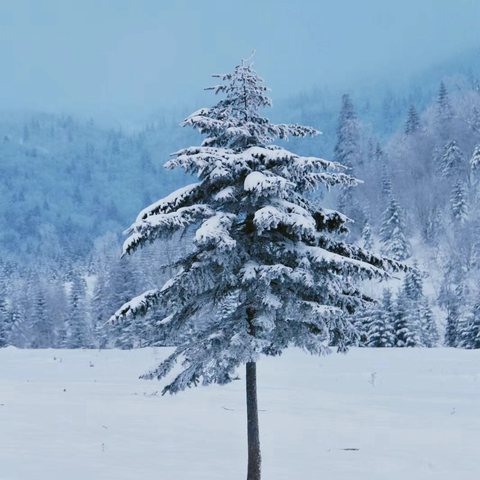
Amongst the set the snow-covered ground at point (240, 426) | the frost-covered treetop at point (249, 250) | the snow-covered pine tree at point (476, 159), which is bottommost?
the snow-covered ground at point (240, 426)

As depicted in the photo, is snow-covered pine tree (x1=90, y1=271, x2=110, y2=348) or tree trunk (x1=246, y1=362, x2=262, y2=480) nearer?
tree trunk (x1=246, y1=362, x2=262, y2=480)

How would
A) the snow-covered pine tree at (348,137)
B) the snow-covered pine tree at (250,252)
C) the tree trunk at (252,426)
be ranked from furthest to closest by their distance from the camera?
the snow-covered pine tree at (348,137), the tree trunk at (252,426), the snow-covered pine tree at (250,252)

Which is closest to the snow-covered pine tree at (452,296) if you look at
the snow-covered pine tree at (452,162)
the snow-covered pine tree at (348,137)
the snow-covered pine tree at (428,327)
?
the snow-covered pine tree at (428,327)

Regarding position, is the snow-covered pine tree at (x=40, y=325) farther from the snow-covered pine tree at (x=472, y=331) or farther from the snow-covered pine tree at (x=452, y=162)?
the snow-covered pine tree at (x=472, y=331)

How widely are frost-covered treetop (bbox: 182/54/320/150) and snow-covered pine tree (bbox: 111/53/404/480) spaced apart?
0.02m

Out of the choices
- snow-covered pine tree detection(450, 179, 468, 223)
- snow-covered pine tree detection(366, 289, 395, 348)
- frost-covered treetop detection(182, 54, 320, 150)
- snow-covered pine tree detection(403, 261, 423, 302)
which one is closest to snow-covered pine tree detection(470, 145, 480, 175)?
snow-covered pine tree detection(450, 179, 468, 223)

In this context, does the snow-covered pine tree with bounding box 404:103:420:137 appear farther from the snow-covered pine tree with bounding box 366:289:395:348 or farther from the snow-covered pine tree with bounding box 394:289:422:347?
the snow-covered pine tree with bounding box 366:289:395:348

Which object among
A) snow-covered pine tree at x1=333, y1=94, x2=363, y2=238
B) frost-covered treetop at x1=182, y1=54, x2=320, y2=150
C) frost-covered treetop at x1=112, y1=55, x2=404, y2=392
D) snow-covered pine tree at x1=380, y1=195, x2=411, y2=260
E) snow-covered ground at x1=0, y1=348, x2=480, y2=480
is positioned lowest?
snow-covered ground at x1=0, y1=348, x2=480, y2=480

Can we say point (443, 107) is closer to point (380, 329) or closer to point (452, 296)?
point (452, 296)

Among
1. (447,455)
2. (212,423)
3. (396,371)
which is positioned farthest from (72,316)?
(447,455)

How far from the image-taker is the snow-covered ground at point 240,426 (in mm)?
12508

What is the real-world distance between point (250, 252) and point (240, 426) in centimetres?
846

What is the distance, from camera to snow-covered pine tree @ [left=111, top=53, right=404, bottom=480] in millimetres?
9016

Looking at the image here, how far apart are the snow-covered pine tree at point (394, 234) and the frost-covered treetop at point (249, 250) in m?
64.0
